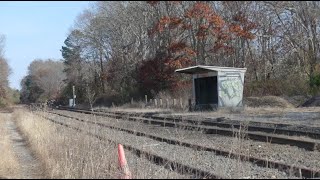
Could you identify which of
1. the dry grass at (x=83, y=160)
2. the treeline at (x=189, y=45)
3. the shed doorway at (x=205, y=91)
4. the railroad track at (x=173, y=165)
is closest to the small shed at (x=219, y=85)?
the shed doorway at (x=205, y=91)

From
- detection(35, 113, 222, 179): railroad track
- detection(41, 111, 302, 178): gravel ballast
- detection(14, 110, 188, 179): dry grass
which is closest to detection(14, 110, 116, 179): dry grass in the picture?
detection(14, 110, 188, 179): dry grass

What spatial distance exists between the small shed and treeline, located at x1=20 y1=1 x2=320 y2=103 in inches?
24.8

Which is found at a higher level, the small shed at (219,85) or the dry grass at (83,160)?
the small shed at (219,85)

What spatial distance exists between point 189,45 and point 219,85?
1245 cm

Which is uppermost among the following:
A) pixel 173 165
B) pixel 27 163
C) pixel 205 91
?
Answer: pixel 205 91

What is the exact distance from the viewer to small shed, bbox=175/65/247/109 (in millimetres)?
29500

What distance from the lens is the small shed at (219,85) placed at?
29.5 m

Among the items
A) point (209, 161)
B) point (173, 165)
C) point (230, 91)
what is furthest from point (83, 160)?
point (230, 91)

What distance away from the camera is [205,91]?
33344 mm

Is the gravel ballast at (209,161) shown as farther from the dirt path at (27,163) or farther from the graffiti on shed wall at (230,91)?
the graffiti on shed wall at (230,91)

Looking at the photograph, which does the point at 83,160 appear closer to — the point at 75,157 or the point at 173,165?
the point at 75,157

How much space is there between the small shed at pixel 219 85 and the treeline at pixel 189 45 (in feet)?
2.07

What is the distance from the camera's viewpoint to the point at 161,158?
11.1 metres

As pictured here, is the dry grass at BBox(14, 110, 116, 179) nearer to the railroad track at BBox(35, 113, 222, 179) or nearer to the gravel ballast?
the railroad track at BBox(35, 113, 222, 179)
